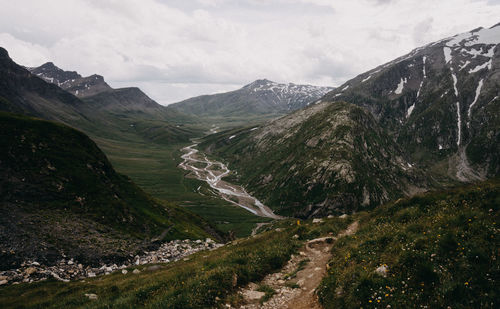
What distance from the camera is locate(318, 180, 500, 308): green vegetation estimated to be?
9906 millimetres

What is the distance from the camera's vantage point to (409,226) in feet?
53.5

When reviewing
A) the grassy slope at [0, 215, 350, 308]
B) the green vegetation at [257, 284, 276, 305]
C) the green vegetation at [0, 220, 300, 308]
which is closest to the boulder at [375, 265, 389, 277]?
the green vegetation at [257, 284, 276, 305]

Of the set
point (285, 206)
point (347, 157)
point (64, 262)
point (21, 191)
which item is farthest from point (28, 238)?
point (347, 157)

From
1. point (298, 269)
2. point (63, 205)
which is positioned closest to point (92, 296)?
point (298, 269)

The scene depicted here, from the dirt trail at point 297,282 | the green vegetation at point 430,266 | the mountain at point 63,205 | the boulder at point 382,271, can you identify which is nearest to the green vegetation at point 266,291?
the dirt trail at point 297,282

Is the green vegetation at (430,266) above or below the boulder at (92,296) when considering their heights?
above

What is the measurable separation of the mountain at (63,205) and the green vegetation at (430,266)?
46245 mm

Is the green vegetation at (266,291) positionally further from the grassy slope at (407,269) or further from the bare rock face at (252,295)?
the grassy slope at (407,269)

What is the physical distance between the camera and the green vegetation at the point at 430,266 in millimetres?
9906

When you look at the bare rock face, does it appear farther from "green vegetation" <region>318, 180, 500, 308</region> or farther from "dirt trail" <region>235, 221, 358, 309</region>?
"green vegetation" <region>318, 180, 500, 308</region>

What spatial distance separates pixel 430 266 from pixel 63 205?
6454cm

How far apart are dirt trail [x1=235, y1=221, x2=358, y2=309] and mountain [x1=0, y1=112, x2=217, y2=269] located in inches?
1560

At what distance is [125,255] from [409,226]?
49525 mm

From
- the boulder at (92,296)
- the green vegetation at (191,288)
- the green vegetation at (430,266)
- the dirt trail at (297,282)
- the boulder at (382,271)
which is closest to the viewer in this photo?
the green vegetation at (430,266)
